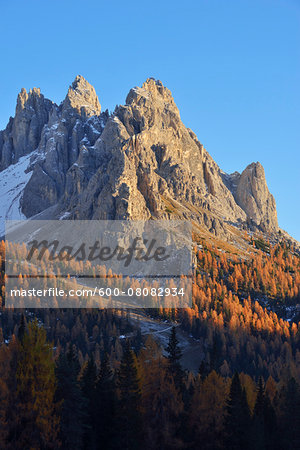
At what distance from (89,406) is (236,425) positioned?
15.5m

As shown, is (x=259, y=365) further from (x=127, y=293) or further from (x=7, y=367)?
(x=7, y=367)

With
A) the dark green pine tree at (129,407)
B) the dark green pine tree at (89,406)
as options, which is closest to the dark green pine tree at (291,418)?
the dark green pine tree at (129,407)

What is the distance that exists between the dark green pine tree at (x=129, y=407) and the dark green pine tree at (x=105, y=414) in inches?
35.4

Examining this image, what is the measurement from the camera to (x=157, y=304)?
18425 centimetres

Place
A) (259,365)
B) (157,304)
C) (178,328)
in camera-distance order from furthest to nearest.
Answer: (157,304)
(178,328)
(259,365)

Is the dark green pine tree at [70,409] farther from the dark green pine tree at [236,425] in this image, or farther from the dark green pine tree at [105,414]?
the dark green pine tree at [236,425]

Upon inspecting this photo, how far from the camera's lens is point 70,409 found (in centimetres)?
4844

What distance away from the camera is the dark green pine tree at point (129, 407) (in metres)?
51.6

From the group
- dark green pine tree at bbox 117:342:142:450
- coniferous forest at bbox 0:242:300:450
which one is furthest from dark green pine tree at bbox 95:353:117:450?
dark green pine tree at bbox 117:342:142:450

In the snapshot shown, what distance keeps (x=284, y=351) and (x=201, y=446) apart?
362 ft

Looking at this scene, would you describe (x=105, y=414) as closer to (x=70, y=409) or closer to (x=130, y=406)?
(x=130, y=406)

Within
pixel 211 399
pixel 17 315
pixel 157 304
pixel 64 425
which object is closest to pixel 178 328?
pixel 157 304

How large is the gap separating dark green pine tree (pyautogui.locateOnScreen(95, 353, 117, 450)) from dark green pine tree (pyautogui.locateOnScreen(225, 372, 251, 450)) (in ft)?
39.0

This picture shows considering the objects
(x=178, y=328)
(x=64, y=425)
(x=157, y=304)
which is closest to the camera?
(x=64, y=425)
